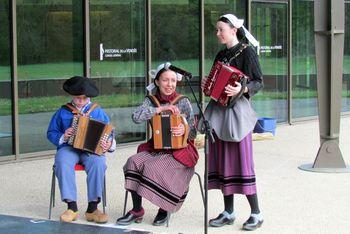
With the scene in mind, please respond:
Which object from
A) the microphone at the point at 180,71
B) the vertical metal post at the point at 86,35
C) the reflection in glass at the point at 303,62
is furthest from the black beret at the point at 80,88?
the reflection in glass at the point at 303,62

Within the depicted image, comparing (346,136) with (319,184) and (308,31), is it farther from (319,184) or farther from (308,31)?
(319,184)

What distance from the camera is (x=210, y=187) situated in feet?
21.3

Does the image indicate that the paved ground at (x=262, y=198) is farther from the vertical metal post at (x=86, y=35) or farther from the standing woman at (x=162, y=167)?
the vertical metal post at (x=86, y=35)

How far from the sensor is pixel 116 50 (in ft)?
35.6

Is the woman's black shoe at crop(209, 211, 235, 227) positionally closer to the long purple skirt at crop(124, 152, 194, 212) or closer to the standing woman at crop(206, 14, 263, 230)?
the standing woman at crop(206, 14, 263, 230)

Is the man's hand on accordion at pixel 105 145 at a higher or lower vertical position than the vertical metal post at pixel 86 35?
lower

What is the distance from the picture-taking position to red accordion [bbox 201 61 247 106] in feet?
19.8

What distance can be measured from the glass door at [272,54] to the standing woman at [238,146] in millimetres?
7187

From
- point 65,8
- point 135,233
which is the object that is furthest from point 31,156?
point 135,233

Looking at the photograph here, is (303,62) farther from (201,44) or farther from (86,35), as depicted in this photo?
(86,35)

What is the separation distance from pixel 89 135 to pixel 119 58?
4.58m

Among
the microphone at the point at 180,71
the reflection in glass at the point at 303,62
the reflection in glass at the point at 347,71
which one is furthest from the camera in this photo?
the reflection in glass at the point at 347,71

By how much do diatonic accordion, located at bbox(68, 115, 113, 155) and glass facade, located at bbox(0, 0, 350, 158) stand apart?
11.1 ft

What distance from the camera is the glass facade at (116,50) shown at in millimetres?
9734
